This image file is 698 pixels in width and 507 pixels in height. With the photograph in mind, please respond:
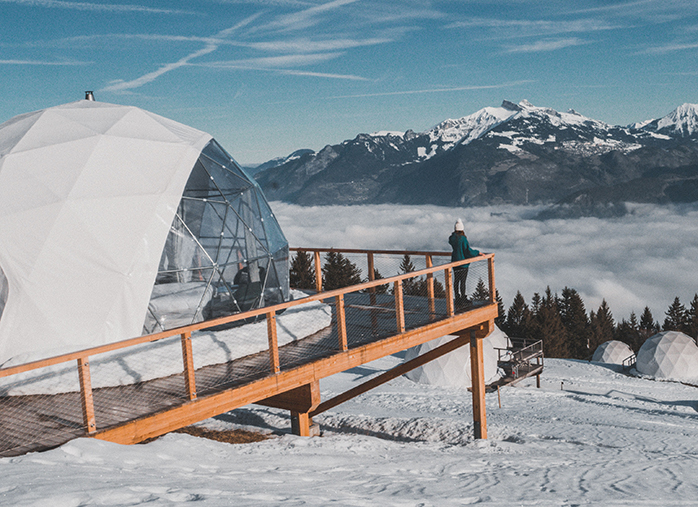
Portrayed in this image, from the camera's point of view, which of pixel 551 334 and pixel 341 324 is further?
pixel 551 334

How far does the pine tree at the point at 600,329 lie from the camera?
250 ft

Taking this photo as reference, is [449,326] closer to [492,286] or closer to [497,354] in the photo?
[492,286]

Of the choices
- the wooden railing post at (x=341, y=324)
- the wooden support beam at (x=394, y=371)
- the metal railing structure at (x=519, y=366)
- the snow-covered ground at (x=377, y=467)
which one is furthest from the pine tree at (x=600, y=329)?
the wooden railing post at (x=341, y=324)

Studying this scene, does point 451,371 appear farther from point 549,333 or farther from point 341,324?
point 549,333

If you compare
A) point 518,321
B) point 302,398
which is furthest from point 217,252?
point 518,321

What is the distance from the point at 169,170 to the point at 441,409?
13.1 metres

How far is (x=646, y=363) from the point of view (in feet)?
118

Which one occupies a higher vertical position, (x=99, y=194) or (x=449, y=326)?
(x=99, y=194)

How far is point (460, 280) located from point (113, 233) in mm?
6603

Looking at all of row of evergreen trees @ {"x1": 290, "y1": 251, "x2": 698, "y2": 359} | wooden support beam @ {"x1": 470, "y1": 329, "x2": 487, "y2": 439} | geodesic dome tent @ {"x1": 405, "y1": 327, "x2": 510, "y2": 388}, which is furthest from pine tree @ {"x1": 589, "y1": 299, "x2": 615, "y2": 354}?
wooden support beam @ {"x1": 470, "y1": 329, "x2": 487, "y2": 439}

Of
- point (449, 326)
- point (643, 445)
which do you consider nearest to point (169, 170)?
point (449, 326)

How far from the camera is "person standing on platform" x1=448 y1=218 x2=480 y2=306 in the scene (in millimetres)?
11719

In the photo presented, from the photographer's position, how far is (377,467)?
7.79 meters

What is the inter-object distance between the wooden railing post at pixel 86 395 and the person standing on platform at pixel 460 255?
7461mm
